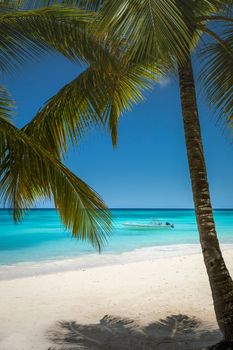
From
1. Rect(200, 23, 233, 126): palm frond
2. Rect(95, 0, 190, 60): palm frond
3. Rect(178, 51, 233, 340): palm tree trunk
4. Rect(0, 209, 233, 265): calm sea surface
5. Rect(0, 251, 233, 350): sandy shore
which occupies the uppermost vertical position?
Rect(200, 23, 233, 126): palm frond

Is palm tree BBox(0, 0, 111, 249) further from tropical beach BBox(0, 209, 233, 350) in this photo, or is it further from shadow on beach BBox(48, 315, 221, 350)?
tropical beach BBox(0, 209, 233, 350)

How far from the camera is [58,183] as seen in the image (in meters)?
3.44

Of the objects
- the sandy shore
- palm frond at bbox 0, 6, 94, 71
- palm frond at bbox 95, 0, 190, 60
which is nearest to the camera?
palm frond at bbox 95, 0, 190, 60

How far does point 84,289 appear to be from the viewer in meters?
7.55

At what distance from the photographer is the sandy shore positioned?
440 centimetres

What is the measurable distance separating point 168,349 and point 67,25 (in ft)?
11.8

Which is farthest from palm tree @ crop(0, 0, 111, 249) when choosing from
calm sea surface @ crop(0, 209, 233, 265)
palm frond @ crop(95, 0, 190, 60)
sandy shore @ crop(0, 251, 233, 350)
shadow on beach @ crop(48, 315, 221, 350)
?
sandy shore @ crop(0, 251, 233, 350)

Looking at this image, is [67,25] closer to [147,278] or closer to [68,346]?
[68,346]

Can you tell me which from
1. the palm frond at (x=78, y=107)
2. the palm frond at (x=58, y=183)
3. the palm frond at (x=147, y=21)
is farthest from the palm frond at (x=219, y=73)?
the palm frond at (x=58, y=183)

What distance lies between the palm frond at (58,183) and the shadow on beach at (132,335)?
153cm

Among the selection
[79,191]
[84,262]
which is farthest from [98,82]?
[84,262]

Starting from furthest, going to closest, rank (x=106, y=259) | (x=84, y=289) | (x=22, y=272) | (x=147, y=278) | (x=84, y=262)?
(x=106, y=259)
(x=84, y=262)
(x=22, y=272)
(x=147, y=278)
(x=84, y=289)

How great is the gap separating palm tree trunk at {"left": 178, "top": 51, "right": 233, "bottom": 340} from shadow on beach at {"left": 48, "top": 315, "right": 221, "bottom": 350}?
631mm

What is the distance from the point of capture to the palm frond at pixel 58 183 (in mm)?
3426
